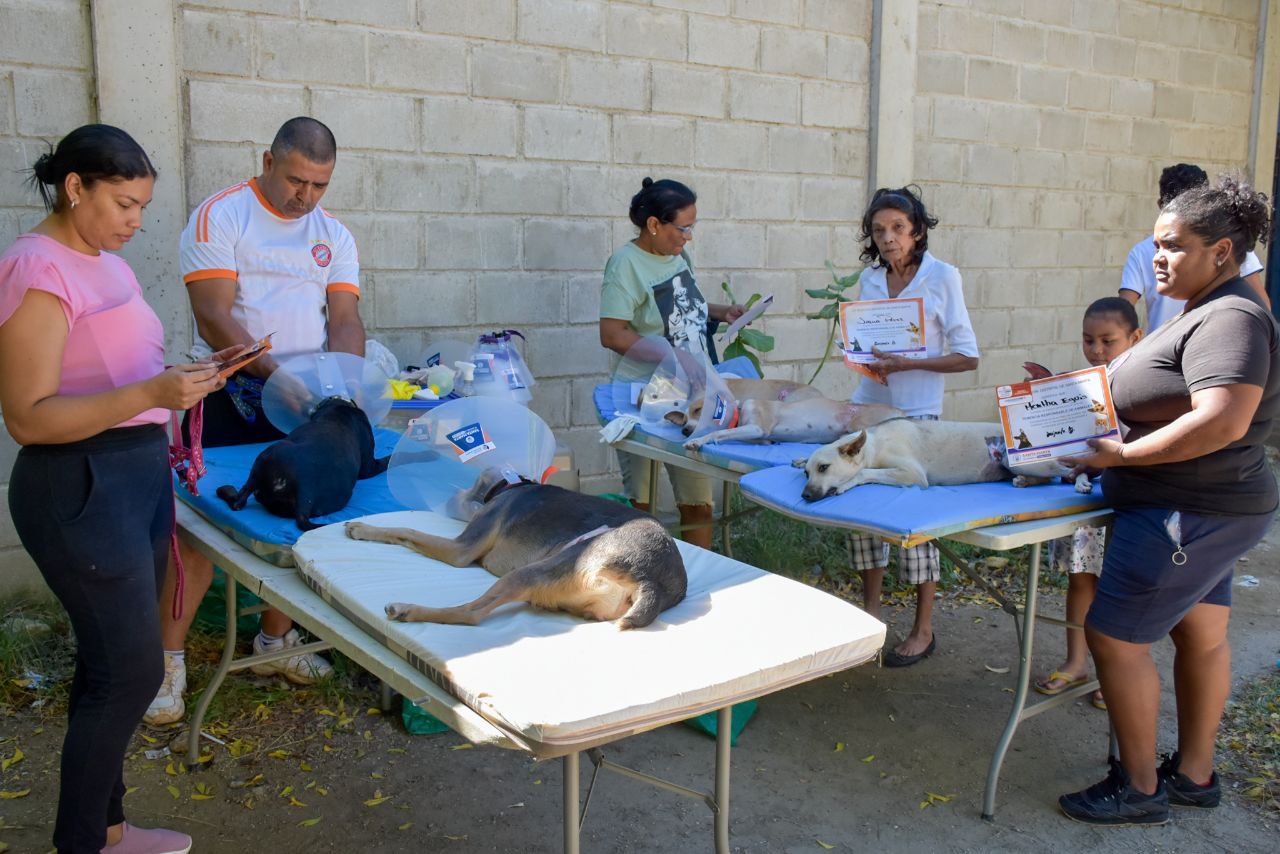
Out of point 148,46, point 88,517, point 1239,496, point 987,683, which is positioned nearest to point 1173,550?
point 1239,496

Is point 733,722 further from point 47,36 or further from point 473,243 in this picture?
point 47,36

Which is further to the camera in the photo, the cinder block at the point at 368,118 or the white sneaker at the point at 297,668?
the cinder block at the point at 368,118

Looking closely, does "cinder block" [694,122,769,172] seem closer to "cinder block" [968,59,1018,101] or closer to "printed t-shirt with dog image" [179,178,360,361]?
"cinder block" [968,59,1018,101]

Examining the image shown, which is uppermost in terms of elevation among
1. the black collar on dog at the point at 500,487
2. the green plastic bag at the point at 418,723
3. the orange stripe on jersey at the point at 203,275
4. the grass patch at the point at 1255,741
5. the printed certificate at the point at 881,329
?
the orange stripe on jersey at the point at 203,275

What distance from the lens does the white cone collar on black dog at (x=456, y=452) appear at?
361cm

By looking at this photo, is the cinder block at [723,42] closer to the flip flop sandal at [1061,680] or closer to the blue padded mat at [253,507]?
the blue padded mat at [253,507]

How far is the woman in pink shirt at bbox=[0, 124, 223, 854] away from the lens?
255cm

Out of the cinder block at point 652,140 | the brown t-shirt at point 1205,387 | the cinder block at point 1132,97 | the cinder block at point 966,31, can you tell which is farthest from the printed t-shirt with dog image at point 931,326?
the cinder block at point 1132,97

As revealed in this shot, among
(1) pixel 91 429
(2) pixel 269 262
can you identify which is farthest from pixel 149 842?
(2) pixel 269 262

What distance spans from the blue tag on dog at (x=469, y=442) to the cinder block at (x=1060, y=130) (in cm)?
645

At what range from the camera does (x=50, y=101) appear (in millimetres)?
4648

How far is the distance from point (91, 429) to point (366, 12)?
343 centimetres

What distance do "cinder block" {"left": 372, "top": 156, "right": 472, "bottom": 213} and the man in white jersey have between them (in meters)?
1.20

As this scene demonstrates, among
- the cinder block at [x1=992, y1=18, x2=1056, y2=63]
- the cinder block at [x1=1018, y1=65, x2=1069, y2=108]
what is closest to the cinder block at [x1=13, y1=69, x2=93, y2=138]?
the cinder block at [x1=992, y1=18, x2=1056, y2=63]
